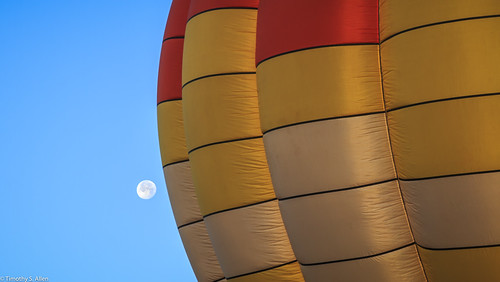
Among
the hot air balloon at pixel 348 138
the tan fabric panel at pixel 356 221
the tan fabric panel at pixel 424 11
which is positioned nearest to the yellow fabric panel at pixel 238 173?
the hot air balloon at pixel 348 138

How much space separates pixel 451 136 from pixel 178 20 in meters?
1.69

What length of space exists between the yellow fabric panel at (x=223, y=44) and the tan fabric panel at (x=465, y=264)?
3.40ft

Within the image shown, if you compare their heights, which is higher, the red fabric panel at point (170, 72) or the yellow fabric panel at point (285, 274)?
the red fabric panel at point (170, 72)

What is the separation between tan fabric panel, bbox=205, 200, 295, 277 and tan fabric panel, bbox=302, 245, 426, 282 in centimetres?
31

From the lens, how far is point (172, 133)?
3109 millimetres

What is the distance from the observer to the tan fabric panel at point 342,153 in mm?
2238

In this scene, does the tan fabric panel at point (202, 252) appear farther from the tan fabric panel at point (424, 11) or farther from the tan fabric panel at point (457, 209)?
the tan fabric panel at point (424, 11)

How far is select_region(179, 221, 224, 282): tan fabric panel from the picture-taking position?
3051mm

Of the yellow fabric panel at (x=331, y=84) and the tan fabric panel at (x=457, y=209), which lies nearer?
the tan fabric panel at (x=457, y=209)

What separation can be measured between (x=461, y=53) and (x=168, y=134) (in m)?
1.51

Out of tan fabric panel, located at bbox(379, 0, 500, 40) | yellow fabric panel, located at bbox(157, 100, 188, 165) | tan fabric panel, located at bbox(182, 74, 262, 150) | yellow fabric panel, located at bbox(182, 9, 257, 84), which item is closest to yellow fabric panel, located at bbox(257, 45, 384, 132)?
tan fabric panel, located at bbox(379, 0, 500, 40)

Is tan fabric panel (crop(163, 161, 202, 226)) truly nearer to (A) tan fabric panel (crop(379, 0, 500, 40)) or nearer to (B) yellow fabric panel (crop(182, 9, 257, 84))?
(B) yellow fabric panel (crop(182, 9, 257, 84))

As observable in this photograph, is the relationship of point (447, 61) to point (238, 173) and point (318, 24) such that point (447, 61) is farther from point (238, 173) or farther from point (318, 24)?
point (238, 173)

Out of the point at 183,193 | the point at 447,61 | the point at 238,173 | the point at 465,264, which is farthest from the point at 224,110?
the point at 465,264
